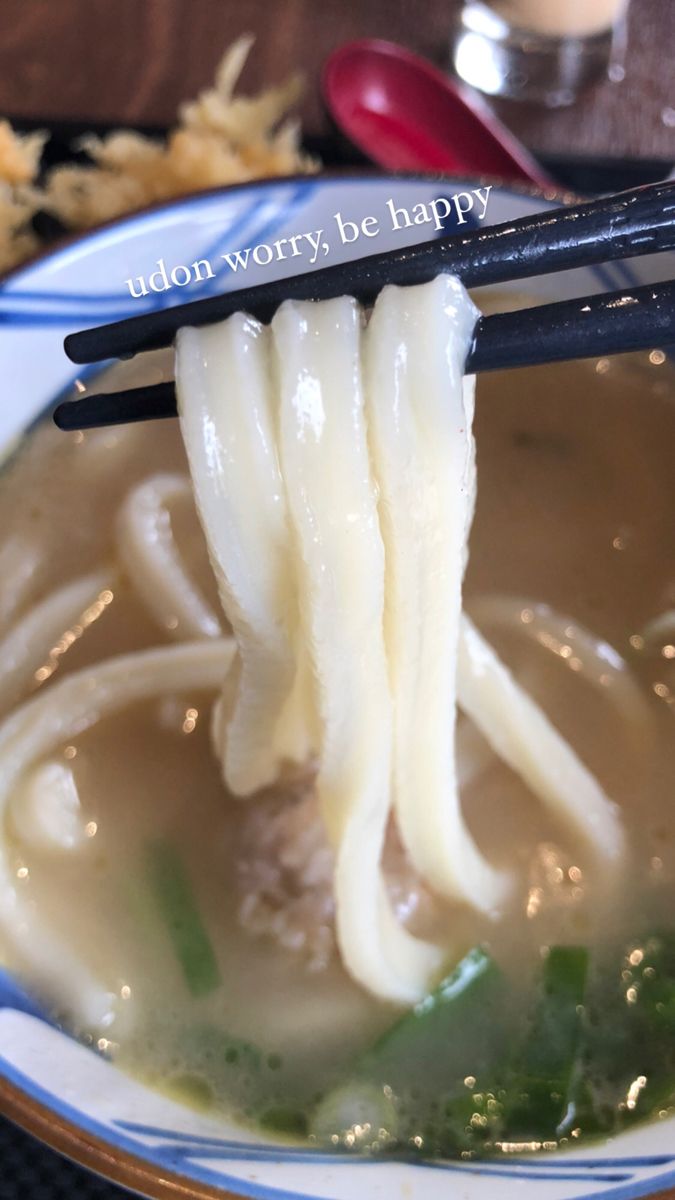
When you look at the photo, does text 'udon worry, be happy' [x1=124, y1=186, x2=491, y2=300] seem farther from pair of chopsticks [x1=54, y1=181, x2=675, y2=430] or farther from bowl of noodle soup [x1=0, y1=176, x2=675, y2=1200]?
pair of chopsticks [x1=54, y1=181, x2=675, y2=430]

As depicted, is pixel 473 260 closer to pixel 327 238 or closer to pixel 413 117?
pixel 327 238

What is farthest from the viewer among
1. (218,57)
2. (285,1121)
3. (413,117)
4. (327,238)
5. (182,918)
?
(218,57)

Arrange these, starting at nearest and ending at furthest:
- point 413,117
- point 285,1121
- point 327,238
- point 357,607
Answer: point 357,607
point 285,1121
point 327,238
point 413,117

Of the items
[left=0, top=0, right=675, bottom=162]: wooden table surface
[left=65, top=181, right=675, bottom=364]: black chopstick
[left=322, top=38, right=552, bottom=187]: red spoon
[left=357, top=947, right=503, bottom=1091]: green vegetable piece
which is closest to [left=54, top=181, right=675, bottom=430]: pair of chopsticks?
[left=65, top=181, right=675, bottom=364]: black chopstick

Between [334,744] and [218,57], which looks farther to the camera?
[218,57]

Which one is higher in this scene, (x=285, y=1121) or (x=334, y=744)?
(x=334, y=744)

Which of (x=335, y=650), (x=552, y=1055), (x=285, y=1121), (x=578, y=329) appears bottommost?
(x=552, y=1055)

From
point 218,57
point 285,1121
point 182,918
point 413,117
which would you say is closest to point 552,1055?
point 285,1121

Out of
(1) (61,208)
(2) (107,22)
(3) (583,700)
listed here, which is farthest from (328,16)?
(3) (583,700)
